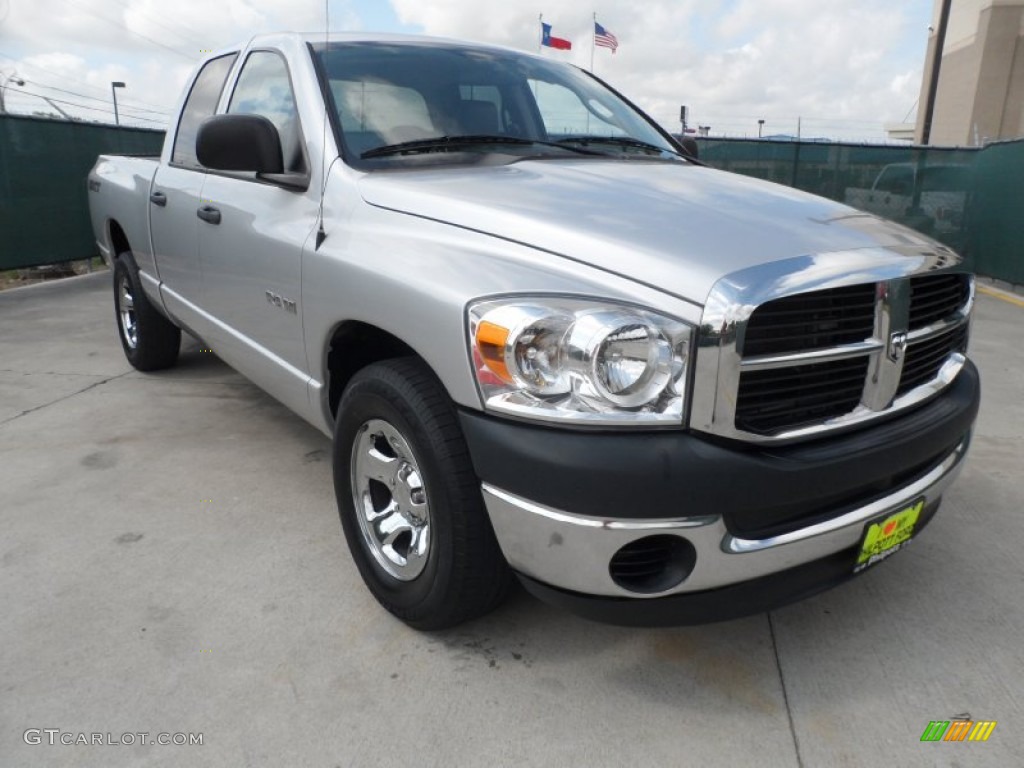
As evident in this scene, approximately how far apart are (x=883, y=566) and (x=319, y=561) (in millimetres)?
2028

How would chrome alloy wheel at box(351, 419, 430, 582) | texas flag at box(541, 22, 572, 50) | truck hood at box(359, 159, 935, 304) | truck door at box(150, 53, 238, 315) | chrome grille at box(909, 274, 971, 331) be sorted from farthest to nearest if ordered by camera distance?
texas flag at box(541, 22, 572, 50), truck door at box(150, 53, 238, 315), chrome alloy wheel at box(351, 419, 430, 582), chrome grille at box(909, 274, 971, 331), truck hood at box(359, 159, 935, 304)

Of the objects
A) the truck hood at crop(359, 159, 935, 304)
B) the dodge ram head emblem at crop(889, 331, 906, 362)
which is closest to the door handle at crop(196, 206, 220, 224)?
the truck hood at crop(359, 159, 935, 304)

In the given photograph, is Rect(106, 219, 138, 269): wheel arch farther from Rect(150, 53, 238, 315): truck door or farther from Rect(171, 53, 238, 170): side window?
Rect(171, 53, 238, 170): side window

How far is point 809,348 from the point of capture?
1.89 m

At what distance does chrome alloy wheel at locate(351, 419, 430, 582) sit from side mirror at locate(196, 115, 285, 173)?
3.27 ft

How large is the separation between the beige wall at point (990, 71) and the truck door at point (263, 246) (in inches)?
1223

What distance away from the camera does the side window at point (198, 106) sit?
12.5 feet

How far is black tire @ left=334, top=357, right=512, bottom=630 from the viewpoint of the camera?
6.60 feet

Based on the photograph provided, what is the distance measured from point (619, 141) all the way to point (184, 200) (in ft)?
6.72

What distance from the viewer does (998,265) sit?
10.3 metres

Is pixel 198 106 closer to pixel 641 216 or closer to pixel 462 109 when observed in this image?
pixel 462 109

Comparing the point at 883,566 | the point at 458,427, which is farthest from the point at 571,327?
the point at 883,566

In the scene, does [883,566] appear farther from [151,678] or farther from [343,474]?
[151,678]

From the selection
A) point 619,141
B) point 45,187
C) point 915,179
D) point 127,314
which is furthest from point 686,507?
point 915,179
